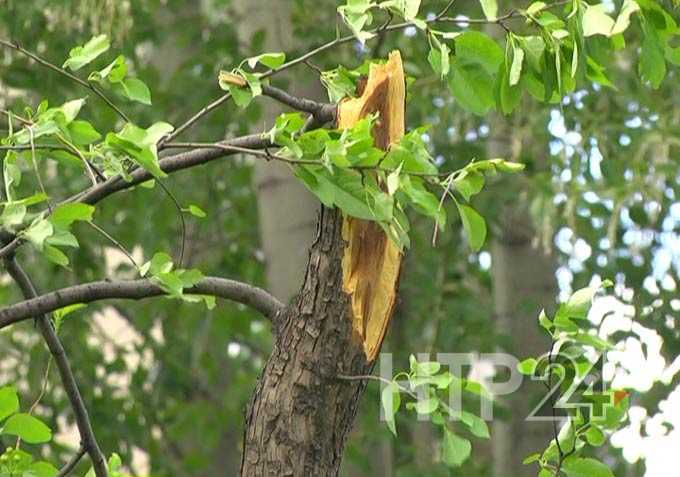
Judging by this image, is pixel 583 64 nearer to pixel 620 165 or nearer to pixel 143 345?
pixel 620 165

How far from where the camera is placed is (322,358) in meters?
2.08

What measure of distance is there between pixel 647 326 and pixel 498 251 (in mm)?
1011

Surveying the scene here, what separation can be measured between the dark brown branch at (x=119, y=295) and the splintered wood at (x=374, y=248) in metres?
0.13

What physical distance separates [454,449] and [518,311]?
3.31m

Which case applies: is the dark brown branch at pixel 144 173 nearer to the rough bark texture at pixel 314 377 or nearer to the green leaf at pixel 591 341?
the rough bark texture at pixel 314 377

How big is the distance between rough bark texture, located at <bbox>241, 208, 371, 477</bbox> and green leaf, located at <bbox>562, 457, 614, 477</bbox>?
34 centimetres

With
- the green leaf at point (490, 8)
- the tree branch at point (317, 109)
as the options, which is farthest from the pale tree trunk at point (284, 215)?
the green leaf at point (490, 8)

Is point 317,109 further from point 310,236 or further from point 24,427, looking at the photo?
point 310,236

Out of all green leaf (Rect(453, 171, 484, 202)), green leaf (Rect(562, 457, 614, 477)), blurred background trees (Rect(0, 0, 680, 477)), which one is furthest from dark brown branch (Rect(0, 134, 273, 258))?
blurred background trees (Rect(0, 0, 680, 477))

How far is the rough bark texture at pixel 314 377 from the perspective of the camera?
208 cm

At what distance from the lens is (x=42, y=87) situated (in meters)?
5.11

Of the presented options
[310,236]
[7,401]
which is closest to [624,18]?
[7,401]

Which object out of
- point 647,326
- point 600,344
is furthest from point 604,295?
point 600,344

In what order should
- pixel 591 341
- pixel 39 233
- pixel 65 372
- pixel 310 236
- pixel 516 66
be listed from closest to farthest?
pixel 39 233 < pixel 516 66 < pixel 591 341 < pixel 65 372 < pixel 310 236
